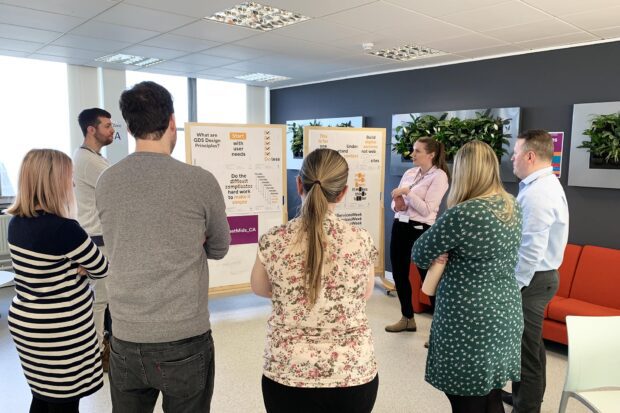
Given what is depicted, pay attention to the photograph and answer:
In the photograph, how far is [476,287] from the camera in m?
1.68

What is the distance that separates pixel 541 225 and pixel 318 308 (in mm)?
1450

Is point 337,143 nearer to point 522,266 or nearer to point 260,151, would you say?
point 260,151

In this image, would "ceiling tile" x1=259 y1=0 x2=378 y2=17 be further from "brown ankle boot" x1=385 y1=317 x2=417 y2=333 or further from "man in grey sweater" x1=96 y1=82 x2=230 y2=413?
"brown ankle boot" x1=385 y1=317 x2=417 y2=333

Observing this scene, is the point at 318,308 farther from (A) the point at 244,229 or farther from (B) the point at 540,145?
(A) the point at 244,229

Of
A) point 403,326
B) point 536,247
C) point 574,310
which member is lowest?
point 403,326

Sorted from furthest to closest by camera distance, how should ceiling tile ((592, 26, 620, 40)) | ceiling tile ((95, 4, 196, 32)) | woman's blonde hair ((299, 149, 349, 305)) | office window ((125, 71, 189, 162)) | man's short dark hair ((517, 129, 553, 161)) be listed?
office window ((125, 71, 189, 162)), ceiling tile ((592, 26, 620, 40)), ceiling tile ((95, 4, 196, 32)), man's short dark hair ((517, 129, 553, 161)), woman's blonde hair ((299, 149, 349, 305))

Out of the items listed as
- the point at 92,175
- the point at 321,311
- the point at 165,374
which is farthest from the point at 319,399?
the point at 92,175

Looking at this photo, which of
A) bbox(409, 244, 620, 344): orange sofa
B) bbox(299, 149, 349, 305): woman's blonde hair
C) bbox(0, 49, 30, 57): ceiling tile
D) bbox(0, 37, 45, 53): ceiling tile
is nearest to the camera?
bbox(299, 149, 349, 305): woman's blonde hair

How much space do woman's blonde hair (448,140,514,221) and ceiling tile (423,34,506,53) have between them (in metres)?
2.54

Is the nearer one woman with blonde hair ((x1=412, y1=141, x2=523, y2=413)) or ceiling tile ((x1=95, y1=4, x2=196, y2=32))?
woman with blonde hair ((x1=412, y1=141, x2=523, y2=413))

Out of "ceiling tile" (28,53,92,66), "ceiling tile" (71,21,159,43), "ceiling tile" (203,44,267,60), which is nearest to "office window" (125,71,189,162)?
"ceiling tile" (28,53,92,66)

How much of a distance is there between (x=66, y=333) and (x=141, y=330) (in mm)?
607

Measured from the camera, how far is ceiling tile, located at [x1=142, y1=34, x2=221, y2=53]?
4199mm

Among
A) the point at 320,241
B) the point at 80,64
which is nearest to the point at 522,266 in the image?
the point at 320,241
